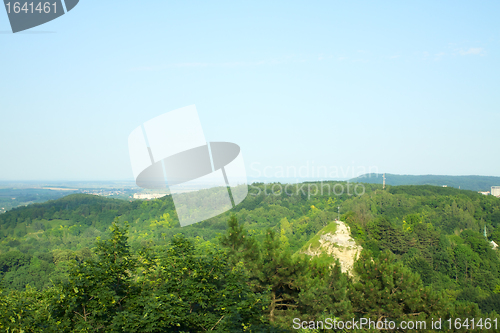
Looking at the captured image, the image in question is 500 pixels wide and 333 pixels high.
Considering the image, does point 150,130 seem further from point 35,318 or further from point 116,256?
point 35,318

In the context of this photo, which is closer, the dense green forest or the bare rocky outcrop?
the dense green forest

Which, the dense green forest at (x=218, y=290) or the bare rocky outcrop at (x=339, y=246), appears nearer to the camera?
the dense green forest at (x=218, y=290)

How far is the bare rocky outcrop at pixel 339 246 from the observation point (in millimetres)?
38094

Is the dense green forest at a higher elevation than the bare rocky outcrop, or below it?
higher

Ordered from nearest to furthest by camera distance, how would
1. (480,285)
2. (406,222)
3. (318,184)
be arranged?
(480,285) → (406,222) → (318,184)

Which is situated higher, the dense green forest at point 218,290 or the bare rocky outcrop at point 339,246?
the dense green forest at point 218,290

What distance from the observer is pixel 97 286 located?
791cm

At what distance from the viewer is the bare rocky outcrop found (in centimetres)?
3809

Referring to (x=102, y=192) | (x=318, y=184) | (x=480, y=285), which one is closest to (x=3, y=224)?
(x=102, y=192)

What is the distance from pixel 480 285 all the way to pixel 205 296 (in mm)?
58824

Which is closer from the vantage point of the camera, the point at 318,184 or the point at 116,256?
the point at 116,256

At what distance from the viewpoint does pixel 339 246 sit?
1526 inches

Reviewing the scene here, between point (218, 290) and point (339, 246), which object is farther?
point (339, 246)

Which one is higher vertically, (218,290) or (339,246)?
(218,290)
